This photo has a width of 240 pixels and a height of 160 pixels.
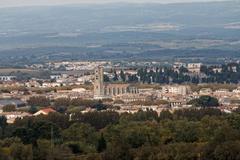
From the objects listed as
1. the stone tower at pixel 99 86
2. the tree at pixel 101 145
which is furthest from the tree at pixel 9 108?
the tree at pixel 101 145

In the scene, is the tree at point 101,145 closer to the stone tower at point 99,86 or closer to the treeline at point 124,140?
the treeline at point 124,140

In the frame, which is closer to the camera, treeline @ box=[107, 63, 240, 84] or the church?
the church

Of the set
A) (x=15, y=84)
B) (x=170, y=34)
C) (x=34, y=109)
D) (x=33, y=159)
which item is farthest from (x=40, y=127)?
(x=170, y=34)

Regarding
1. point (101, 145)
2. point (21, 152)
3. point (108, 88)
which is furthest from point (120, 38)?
point (21, 152)

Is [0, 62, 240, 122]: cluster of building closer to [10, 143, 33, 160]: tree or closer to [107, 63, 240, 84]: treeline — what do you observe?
[107, 63, 240, 84]: treeline

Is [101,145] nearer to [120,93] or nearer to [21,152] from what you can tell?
[21,152]

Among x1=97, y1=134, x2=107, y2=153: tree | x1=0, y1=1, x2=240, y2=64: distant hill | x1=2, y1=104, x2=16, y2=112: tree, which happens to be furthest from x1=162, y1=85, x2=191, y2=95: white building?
x1=0, y1=1, x2=240, y2=64: distant hill
